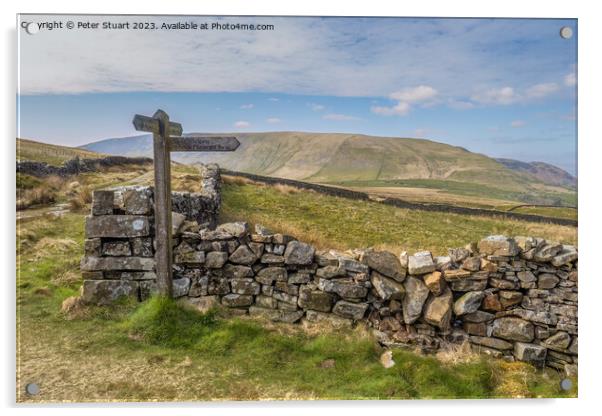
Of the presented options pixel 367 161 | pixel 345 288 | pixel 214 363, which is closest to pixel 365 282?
pixel 345 288

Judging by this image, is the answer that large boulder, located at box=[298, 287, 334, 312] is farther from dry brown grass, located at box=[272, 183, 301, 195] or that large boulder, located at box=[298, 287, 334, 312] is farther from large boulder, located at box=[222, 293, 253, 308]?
dry brown grass, located at box=[272, 183, 301, 195]

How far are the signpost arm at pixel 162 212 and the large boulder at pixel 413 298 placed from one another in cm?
370

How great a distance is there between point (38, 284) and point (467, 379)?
6.89 metres

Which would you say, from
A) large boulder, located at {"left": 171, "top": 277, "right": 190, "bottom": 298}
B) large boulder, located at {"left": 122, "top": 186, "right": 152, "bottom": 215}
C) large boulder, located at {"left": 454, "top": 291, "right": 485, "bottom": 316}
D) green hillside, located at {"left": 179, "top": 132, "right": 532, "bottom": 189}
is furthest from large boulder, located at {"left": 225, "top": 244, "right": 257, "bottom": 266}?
green hillside, located at {"left": 179, "top": 132, "right": 532, "bottom": 189}

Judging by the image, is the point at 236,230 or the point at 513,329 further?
the point at 236,230

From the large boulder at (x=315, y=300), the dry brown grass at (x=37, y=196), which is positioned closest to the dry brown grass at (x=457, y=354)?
the large boulder at (x=315, y=300)

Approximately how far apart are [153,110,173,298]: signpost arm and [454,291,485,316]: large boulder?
451 cm

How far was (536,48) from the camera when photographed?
233 inches

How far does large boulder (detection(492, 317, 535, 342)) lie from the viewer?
19.3ft

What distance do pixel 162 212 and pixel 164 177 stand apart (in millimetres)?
557

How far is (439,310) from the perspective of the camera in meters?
5.79

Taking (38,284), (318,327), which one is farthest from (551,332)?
(38,284)

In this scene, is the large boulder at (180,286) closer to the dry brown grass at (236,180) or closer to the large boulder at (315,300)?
the large boulder at (315,300)

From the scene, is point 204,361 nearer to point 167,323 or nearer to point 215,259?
point 167,323
